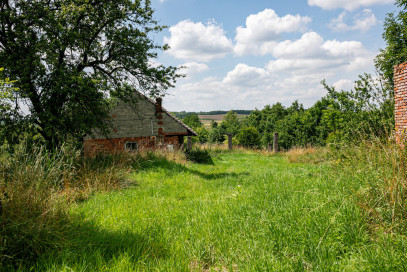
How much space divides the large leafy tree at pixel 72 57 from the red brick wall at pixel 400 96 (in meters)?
9.72

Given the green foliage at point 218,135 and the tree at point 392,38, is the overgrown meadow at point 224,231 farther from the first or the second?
the green foliage at point 218,135

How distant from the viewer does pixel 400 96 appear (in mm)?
7422

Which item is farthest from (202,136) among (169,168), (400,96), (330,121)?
(400,96)

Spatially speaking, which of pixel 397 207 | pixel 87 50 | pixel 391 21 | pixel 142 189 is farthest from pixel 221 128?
pixel 397 207

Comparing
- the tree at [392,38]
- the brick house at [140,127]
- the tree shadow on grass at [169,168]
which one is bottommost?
the tree shadow on grass at [169,168]

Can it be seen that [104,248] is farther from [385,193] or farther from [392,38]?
[392,38]

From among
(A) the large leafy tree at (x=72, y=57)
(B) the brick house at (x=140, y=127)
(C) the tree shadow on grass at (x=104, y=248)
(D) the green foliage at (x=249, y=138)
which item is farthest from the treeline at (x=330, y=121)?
(B) the brick house at (x=140, y=127)

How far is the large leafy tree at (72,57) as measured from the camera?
9.09 meters

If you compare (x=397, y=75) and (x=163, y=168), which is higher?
(x=397, y=75)

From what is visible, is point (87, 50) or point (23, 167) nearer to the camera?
point (23, 167)

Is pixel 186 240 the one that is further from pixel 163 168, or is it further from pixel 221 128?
pixel 221 128

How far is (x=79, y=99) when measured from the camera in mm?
10422

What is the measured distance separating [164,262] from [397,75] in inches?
356

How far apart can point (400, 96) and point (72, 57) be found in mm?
13517
